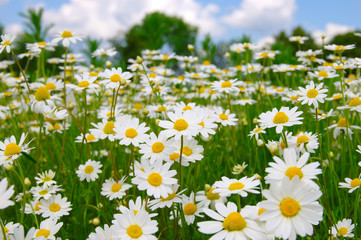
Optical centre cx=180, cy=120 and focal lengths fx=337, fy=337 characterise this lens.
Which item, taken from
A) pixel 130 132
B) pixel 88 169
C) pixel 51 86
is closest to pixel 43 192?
pixel 88 169

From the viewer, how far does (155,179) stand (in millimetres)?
1536

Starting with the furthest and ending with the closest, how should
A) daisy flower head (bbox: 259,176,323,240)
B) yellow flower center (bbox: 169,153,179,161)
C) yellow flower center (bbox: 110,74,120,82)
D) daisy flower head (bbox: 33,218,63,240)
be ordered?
yellow flower center (bbox: 110,74,120,82) → yellow flower center (bbox: 169,153,179,161) → daisy flower head (bbox: 33,218,63,240) → daisy flower head (bbox: 259,176,323,240)

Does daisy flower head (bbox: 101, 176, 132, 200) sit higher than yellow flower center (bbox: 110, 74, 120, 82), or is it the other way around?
yellow flower center (bbox: 110, 74, 120, 82)

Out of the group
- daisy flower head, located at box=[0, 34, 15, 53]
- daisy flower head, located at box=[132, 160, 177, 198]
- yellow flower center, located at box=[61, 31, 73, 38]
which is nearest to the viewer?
daisy flower head, located at box=[132, 160, 177, 198]

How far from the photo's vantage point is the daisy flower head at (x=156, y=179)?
151 cm

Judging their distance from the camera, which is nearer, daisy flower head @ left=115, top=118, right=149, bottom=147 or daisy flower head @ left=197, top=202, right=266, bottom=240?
daisy flower head @ left=197, top=202, right=266, bottom=240

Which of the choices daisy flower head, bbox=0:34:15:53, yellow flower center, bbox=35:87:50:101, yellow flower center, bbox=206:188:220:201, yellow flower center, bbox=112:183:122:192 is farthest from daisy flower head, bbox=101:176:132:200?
daisy flower head, bbox=0:34:15:53

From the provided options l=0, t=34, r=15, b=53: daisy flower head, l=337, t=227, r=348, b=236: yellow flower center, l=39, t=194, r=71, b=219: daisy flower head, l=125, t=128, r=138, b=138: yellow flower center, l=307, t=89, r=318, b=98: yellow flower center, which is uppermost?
l=0, t=34, r=15, b=53: daisy flower head

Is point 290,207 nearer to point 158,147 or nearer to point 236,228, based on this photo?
point 236,228

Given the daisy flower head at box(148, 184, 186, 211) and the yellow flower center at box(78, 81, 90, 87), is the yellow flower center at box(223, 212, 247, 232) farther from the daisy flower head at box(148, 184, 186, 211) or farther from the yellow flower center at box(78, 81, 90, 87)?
the yellow flower center at box(78, 81, 90, 87)

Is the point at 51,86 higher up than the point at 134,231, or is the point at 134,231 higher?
the point at 51,86

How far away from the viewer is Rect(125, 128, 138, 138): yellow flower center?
1.81m

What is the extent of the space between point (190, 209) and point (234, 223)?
1.67 ft

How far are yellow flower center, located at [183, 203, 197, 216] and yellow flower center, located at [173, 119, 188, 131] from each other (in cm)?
40
